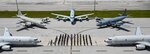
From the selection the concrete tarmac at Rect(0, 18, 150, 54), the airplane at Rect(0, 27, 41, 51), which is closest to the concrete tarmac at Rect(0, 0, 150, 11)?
the concrete tarmac at Rect(0, 18, 150, 54)

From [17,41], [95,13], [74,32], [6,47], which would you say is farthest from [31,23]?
[95,13]

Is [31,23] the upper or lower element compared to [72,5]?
lower

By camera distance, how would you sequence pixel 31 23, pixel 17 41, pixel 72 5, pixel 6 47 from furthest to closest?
pixel 72 5 → pixel 31 23 → pixel 17 41 → pixel 6 47

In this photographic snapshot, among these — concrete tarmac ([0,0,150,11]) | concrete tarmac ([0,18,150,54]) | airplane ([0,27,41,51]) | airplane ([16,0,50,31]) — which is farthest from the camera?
concrete tarmac ([0,0,150,11])

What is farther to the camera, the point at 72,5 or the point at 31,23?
the point at 72,5

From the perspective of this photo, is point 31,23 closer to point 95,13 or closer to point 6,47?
point 6,47

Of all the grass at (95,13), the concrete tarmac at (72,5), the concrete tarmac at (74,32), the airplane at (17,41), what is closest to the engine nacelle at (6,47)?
the airplane at (17,41)

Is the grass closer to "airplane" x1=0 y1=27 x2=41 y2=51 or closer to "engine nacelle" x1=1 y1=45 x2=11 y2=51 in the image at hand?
"airplane" x1=0 y1=27 x2=41 y2=51

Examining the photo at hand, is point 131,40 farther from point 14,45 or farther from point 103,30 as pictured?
point 14,45

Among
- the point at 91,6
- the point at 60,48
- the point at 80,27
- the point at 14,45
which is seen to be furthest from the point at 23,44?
the point at 91,6
